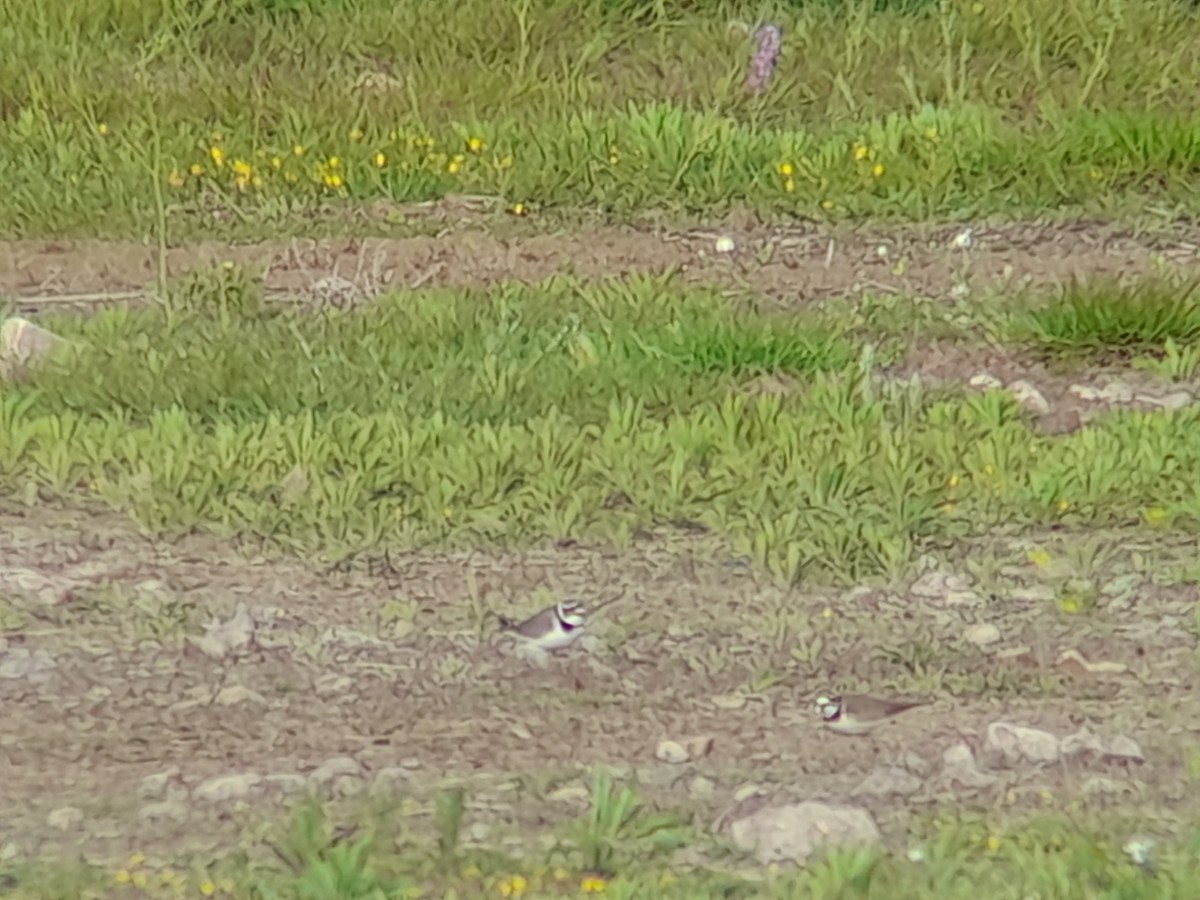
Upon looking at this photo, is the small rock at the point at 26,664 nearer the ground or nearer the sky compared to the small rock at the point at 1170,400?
nearer the ground

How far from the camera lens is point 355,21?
6.14 meters

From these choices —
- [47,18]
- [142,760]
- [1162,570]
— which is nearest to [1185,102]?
[1162,570]

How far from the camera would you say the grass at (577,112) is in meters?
5.48

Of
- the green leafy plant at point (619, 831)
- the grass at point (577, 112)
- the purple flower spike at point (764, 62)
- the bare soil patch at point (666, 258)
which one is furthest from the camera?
the purple flower spike at point (764, 62)

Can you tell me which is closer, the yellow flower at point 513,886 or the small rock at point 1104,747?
the yellow flower at point 513,886

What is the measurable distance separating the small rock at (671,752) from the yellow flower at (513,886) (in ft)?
1.46

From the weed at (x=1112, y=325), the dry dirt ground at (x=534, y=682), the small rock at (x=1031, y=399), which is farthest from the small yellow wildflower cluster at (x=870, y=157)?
the dry dirt ground at (x=534, y=682)

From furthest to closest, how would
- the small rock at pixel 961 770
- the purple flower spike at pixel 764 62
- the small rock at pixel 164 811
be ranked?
1. the purple flower spike at pixel 764 62
2. the small rock at pixel 961 770
3. the small rock at pixel 164 811

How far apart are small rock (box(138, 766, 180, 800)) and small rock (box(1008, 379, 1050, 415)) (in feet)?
7.29

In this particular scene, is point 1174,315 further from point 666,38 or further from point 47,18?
point 47,18

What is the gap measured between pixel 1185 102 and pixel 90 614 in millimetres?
3960

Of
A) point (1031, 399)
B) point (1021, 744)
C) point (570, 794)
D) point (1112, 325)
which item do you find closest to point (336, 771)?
point (570, 794)

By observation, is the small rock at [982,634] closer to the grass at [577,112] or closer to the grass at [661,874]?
the grass at [661,874]

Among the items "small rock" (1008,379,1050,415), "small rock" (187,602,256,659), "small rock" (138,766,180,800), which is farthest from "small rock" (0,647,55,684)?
"small rock" (1008,379,1050,415)
